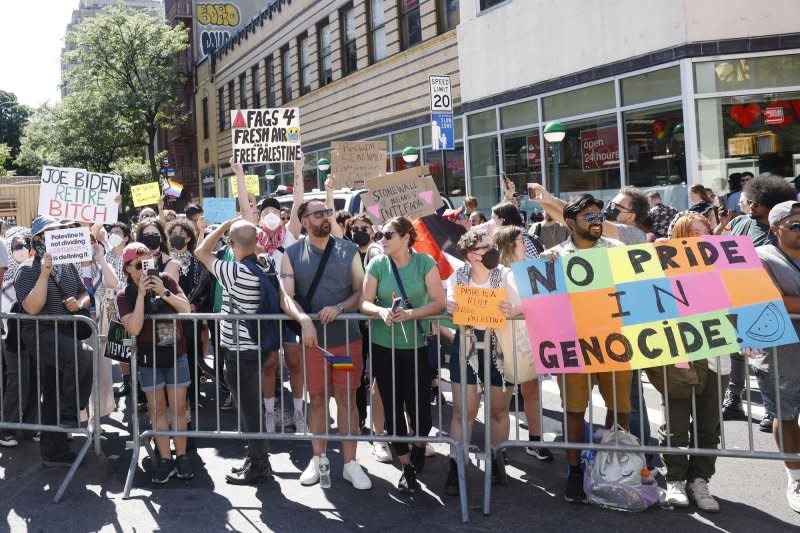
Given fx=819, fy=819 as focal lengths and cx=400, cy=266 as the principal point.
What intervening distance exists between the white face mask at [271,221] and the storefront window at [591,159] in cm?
914

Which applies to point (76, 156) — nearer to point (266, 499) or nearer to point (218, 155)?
point (218, 155)

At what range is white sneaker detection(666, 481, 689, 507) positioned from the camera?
5137 millimetres

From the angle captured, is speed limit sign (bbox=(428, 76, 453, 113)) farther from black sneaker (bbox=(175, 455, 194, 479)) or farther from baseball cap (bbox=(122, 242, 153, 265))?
black sneaker (bbox=(175, 455, 194, 479))

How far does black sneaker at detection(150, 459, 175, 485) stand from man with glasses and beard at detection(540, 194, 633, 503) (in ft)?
9.40

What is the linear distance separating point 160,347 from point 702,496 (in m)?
3.85

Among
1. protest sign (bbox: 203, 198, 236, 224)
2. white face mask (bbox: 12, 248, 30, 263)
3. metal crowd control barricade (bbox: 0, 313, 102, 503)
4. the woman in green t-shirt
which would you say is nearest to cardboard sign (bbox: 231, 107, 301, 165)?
protest sign (bbox: 203, 198, 236, 224)

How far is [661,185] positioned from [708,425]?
385 inches

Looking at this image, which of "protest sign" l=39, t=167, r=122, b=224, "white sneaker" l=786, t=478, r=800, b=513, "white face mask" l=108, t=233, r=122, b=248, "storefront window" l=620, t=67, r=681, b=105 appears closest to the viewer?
"white sneaker" l=786, t=478, r=800, b=513

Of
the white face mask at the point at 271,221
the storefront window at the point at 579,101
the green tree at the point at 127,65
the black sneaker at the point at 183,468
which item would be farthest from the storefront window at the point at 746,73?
the green tree at the point at 127,65

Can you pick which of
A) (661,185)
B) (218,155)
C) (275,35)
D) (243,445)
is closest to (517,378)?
(243,445)

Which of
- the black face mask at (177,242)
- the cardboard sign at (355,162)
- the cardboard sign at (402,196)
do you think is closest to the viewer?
the cardboard sign at (402,196)

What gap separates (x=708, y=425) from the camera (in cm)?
526

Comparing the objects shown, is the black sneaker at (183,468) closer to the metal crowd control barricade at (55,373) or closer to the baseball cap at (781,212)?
the metal crowd control barricade at (55,373)

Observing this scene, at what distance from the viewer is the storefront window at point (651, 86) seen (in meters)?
13.9
